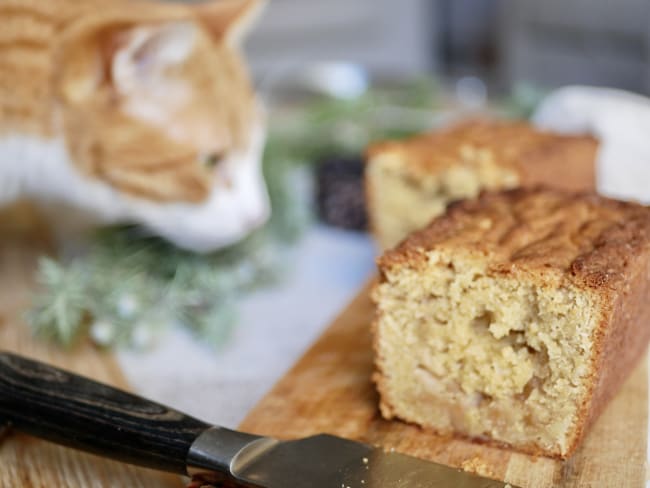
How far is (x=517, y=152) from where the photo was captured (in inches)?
58.6

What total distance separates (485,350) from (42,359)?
0.74 metres

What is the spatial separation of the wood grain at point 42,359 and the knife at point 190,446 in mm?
57

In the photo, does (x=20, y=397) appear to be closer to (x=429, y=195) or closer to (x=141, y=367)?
(x=141, y=367)

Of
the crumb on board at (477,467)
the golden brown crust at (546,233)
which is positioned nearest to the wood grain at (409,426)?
the crumb on board at (477,467)

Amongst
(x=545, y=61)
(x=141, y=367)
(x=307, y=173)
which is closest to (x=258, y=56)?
(x=545, y=61)

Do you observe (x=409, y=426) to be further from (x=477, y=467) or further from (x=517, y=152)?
(x=517, y=152)

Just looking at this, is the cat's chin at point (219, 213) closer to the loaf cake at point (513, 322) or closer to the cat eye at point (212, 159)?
the cat eye at point (212, 159)

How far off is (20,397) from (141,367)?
1.16ft

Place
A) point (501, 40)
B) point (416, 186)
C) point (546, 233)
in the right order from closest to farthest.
Result: point (546, 233) → point (416, 186) → point (501, 40)

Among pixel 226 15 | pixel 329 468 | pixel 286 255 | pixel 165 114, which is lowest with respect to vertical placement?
pixel 286 255

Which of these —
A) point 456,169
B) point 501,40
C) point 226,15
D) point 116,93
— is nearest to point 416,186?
point 456,169

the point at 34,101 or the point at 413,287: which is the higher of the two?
the point at 34,101

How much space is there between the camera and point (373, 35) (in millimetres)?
4102

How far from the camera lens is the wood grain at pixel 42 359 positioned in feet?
3.29
